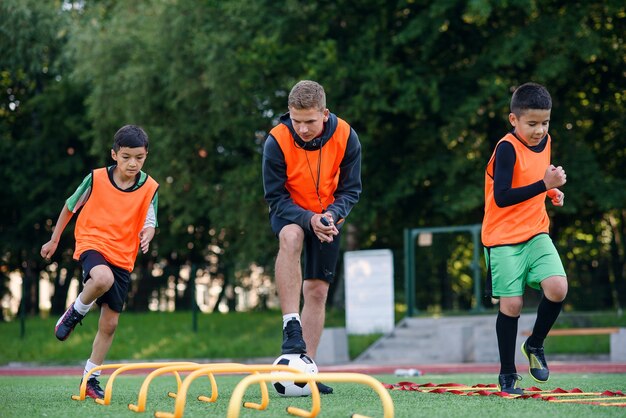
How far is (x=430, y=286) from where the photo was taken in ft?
76.1

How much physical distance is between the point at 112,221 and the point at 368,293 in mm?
14769

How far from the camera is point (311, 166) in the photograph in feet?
24.9

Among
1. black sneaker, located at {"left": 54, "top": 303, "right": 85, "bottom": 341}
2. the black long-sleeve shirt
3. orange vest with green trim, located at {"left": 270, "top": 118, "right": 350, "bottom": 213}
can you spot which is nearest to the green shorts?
the black long-sleeve shirt

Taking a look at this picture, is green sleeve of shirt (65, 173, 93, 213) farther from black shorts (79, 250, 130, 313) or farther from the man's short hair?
the man's short hair

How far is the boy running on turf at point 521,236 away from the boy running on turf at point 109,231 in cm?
269

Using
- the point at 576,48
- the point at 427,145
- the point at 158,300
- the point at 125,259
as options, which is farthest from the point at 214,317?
the point at 125,259

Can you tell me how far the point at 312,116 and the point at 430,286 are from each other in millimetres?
16410

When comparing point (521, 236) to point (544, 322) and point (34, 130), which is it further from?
point (34, 130)

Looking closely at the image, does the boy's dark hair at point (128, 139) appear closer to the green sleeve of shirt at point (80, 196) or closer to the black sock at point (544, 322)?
the green sleeve of shirt at point (80, 196)

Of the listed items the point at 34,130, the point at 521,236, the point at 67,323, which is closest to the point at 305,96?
the point at 521,236

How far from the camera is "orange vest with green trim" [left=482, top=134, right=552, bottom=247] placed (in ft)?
24.0

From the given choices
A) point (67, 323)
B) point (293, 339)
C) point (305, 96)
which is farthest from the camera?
point (67, 323)

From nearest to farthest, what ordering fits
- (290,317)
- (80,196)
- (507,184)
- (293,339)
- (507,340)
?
(293,339) → (290,317) → (507,184) → (507,340) → (80,196)

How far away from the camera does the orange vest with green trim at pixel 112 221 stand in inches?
309
